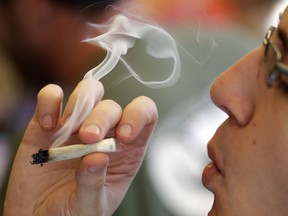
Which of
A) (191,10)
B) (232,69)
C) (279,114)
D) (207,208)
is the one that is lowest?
(207,208)

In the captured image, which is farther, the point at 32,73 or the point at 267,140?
the point at 32,73

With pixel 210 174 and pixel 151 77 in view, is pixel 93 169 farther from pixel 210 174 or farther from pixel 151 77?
pixel 151 77

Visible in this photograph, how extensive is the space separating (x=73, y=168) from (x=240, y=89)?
1.67 ft

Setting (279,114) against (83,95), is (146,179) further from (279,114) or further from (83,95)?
(279,114)

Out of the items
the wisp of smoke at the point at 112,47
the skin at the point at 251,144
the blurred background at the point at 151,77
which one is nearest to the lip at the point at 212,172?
the skin at the point at 251,144

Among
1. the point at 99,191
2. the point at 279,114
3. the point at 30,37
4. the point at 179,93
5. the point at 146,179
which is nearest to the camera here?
the point at 279,114

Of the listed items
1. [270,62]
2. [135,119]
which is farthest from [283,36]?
[135,119]

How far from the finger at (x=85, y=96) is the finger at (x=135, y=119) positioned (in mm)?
90

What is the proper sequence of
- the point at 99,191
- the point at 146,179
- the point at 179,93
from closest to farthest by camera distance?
the point at 99,191 < the point at 146,179 < the point at 179,93

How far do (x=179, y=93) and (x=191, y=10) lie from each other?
1.57 feet

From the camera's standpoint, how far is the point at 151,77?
1476 millimetres

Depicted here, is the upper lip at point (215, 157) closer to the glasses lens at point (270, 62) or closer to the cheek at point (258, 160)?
the cheek at point (258, 160)

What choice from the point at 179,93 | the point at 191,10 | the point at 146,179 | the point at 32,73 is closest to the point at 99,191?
the point at 146,179

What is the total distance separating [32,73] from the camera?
6.00 feet
